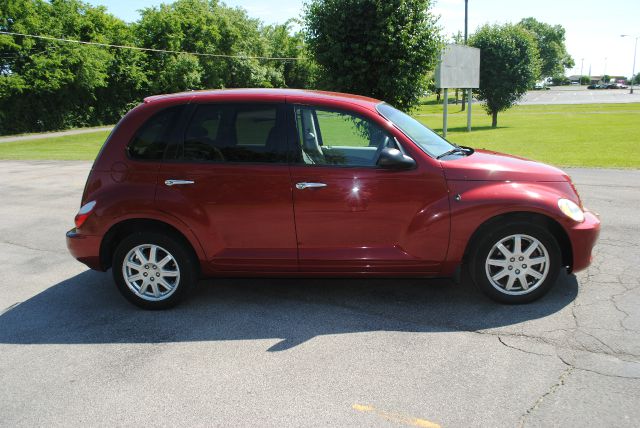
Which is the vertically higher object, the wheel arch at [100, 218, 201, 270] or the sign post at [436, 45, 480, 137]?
the sign post at [436, 45, 480, 137]

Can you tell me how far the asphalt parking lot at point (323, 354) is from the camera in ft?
10.1

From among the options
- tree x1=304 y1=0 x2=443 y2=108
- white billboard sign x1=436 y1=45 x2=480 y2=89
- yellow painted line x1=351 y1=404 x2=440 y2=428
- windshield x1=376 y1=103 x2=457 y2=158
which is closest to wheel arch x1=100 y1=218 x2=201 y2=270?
windshield x1=376 y1=103 x2=457 y2=158

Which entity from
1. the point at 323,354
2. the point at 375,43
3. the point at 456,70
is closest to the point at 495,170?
the point at 323,354

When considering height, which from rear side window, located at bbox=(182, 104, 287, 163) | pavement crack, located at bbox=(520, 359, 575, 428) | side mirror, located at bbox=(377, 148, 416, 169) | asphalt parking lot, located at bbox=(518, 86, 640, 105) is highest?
rear side window, located at bbox=(182, 104, 287, 163)

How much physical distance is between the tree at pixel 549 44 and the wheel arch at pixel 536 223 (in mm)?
126061

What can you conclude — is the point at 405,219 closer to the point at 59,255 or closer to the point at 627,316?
the point at 627,316

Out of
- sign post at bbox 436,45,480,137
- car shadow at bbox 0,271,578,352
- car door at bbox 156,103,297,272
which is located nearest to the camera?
car shadow at bbox 0,271,578,352

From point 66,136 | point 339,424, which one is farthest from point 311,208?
point 66,136

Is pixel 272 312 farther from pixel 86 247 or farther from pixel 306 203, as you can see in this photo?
pixel 86 247

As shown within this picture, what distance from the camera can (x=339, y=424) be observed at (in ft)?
9.66

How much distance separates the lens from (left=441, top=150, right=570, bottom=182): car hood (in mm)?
4383

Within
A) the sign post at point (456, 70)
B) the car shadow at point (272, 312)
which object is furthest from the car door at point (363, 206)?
the sign post at point (456, 70)

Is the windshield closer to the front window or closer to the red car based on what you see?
the red car

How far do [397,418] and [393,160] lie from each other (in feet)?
6.59
